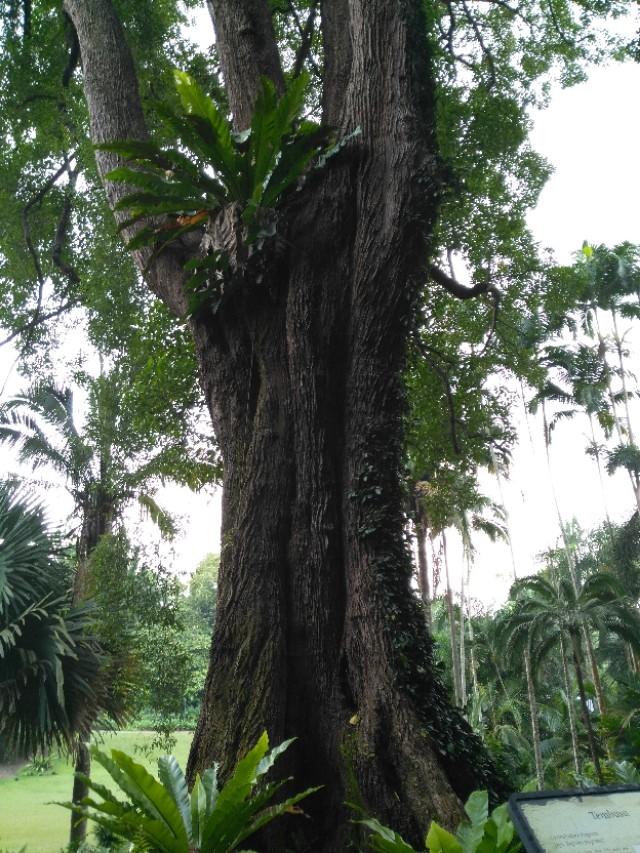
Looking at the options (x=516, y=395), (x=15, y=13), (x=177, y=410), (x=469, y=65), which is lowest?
(x=177, y=410)

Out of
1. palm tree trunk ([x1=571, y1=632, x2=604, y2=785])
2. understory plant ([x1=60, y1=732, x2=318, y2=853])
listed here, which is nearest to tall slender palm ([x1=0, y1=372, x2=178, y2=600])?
understory plant ([x1=60, y1=732, x2=318, y2=853])

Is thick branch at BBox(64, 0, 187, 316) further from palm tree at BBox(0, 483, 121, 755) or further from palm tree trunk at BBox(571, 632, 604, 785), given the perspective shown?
palm tree trunk at BBox(571, 632, 604, 785)

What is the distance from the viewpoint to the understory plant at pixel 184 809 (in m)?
2.80

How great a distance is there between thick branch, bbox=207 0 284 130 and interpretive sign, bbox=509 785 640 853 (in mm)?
4657

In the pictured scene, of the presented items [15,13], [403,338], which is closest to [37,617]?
[403,338]

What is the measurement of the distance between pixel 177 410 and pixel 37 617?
94.3 inches

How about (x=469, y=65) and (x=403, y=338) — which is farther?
(x=469, y=65)

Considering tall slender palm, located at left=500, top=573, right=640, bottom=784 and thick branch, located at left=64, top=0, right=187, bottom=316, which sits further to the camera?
tall slender palm, located at left=500, top=573, right=640, bottom=784

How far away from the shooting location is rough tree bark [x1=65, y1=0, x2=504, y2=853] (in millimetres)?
3742

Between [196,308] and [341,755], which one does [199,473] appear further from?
[341,755]

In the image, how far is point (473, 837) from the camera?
9.02 feet

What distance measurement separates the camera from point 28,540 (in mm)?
7555

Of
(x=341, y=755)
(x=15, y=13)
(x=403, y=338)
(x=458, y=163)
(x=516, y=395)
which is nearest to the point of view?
(x=341, y=755)

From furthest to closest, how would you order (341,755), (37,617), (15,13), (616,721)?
1. (616,721)
2. (15,13)
3. (37,617)
4. (341,755)
